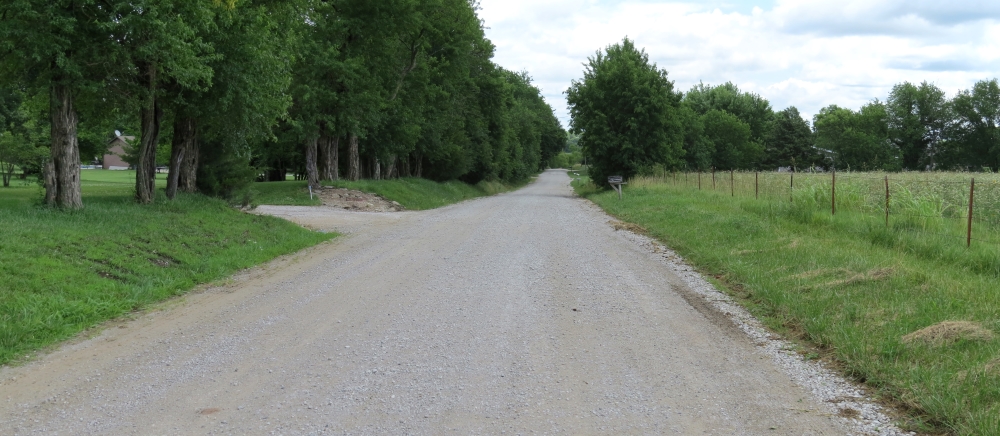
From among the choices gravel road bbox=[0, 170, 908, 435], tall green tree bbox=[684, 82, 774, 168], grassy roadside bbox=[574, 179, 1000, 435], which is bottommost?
gravel road bbox=[0, 170, 908, 435]

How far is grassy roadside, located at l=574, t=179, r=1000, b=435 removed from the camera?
5.07 meters

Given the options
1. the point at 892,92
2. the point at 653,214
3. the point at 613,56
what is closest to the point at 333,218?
the point at 653,214

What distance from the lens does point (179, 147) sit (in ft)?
56.3

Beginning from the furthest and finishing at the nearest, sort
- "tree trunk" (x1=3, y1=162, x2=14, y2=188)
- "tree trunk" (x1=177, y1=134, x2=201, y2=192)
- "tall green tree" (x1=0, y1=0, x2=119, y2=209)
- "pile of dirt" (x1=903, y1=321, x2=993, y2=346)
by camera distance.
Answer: "tree trunk" (x1=3, y1=162, x2=14, y2=188) → "tree trunk" (x1=177, y1=134, x2=201, y2=192) → "tall green tree" (x1=0, y1=0, x2=119, y2=209) → "pile of dirt" (x1=903, y1=321, x2=993, y2=346)

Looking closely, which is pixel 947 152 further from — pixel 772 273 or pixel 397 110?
pixel 772 273

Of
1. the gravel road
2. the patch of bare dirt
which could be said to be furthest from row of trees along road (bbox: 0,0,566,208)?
the patch of bare dirt

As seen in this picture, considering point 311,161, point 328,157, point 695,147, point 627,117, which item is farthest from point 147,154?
point 695,147

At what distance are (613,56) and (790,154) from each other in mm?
43477

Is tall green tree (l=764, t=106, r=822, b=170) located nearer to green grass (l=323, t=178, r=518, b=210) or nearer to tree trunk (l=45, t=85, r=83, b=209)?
green grass (l=323, t=178, r=518, b=210)

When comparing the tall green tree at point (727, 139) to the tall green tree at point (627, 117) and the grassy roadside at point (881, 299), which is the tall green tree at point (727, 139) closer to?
the tall green tree at point (627, 117)

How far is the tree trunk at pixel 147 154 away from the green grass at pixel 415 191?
14496mm

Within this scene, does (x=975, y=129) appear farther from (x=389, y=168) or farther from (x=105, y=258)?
(x=105, y=258)

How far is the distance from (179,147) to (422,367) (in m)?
13.7

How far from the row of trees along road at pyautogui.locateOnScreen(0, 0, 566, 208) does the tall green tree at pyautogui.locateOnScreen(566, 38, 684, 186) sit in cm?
1006
